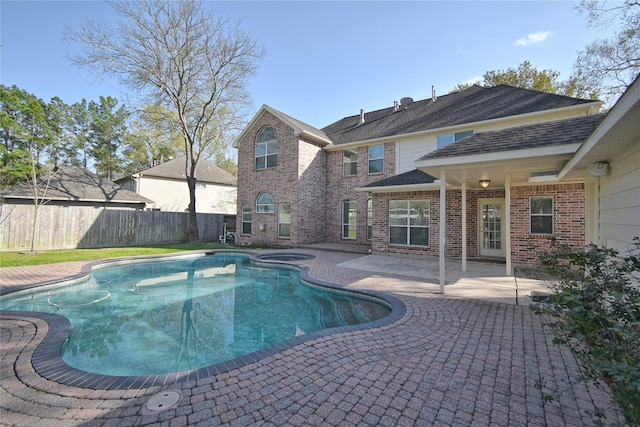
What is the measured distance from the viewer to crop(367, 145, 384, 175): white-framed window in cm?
1479

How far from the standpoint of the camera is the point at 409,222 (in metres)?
11.8

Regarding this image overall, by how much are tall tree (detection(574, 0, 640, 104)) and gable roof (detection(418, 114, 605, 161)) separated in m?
10.7

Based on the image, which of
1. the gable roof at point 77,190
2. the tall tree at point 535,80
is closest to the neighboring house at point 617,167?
the tall tree at point 535,80

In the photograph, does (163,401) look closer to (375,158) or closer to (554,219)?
(554,219)

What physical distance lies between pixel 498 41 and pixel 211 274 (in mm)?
13345

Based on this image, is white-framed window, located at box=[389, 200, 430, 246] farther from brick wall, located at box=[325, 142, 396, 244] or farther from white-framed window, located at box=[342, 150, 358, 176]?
white-framed window, located at box=[342, 150, 358, 176]

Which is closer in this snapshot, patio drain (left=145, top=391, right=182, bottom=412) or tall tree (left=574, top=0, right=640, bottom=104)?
patio drain (left=145, top=391, right=182, bottom=412)

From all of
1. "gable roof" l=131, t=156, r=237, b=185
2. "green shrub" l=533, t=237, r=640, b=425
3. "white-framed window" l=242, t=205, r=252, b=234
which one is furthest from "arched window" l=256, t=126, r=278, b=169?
"green shrub" l=533, t=237, r=640, b=425

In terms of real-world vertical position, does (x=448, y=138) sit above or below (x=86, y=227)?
above

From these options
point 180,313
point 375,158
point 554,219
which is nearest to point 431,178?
point 554,219

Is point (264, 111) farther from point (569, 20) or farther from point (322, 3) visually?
point (569, 20)

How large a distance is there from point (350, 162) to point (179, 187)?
15.7 m

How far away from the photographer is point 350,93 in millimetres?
16453

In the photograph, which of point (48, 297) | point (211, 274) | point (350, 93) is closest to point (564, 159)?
point (211, 274)
